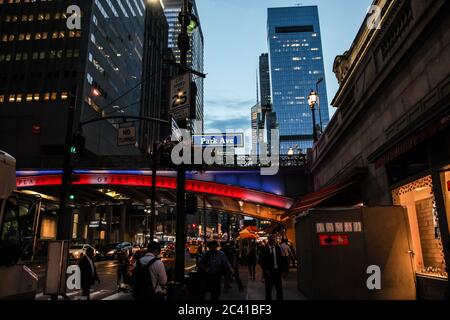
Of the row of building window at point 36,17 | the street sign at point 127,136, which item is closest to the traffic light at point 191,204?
the street sign at point 127,136

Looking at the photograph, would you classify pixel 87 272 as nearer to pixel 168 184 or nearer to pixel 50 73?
pixel 168 184

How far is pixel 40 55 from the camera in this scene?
71.3 m

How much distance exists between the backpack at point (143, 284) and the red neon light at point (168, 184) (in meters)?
22.7

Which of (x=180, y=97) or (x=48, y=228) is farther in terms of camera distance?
(x=48, y=228)

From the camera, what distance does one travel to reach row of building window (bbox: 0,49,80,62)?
230 ft

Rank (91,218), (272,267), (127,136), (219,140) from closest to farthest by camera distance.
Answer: (272,267) → (219,140) → (127,136) → (91,218)

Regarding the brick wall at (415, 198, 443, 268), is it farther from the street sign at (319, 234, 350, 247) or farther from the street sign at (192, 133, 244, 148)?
the street sign at (192, 133, 244, 148)

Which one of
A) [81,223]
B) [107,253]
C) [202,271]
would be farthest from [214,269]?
[81,223]

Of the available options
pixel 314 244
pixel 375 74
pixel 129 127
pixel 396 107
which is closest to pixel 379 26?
pixel 375 74

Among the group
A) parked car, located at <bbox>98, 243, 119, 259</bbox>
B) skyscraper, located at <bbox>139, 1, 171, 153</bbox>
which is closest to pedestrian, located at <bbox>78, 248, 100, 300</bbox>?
parked car, located at <bbox>98, 243, 119, 259</bbox>

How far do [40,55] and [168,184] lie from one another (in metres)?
57.5

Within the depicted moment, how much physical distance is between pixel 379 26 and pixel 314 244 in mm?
8570

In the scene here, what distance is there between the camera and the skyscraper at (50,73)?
66500mm

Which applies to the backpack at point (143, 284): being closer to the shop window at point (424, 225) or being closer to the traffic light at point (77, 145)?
the shop window at point (424, 225)
